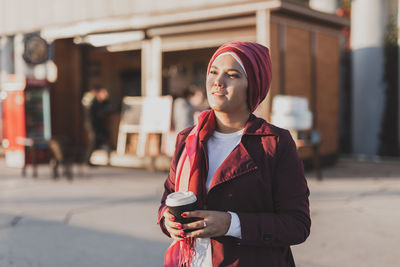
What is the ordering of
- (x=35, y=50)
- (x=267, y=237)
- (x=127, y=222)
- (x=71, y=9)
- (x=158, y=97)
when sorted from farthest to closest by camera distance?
(x=71, y=9)
(x=35, y=50)
(x=158, y=97)
(x=127, y=222)
(x=267, y=237)

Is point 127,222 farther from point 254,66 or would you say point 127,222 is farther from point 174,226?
point 254,66

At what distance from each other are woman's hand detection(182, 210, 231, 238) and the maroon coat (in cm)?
9

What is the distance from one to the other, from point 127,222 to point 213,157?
3.94 m

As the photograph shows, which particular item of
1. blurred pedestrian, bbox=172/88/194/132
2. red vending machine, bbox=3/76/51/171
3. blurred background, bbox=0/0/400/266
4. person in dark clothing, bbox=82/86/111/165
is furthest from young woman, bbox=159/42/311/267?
red vending machine, bbox=3/76/51/171

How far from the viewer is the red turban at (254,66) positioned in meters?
1.68

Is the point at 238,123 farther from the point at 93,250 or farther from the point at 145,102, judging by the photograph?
the point at 145,102

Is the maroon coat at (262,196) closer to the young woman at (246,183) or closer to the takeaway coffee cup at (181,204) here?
the young woman at (246,183)

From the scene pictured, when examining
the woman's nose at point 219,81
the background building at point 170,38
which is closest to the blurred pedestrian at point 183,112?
the background building at point 170,38

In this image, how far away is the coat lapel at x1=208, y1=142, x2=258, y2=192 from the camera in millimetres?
1669

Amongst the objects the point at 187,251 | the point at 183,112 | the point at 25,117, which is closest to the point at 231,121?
the point at 187,251

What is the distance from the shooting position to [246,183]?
1.68 m

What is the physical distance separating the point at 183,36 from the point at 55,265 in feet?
23.6

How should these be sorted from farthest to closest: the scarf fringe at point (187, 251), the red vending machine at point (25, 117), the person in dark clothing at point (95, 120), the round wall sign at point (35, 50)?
the round wall sign at point (35, 50) → the red vending machine at point (25, 117) → the person in dark clothing at point (95, 120) → the scarf fringe at point (187, 251)

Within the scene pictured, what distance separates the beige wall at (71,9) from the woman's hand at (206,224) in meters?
7.88
